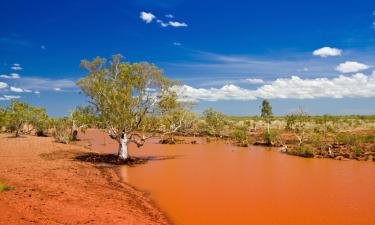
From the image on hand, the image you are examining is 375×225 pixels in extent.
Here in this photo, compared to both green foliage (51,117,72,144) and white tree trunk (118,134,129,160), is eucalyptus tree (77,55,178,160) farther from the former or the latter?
green foliage (51,117,72,144)

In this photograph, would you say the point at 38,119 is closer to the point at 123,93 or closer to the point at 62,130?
the point at 62,130

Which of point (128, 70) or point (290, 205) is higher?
point (128, 70)

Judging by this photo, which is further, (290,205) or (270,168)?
(270,168)

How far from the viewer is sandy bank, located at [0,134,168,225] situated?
1138cm

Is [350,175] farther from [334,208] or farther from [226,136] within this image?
[226,136]

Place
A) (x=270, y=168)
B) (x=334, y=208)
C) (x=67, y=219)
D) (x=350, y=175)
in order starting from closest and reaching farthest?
(x=67, y=219)
(x=334, y=208)
(x=350, y=175)
(x=270, y=168)

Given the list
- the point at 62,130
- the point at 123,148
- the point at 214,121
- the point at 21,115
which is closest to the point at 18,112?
the point at 21,115

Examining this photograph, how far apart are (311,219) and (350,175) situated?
39.7 ft

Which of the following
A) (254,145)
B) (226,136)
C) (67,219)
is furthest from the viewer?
(226,136)

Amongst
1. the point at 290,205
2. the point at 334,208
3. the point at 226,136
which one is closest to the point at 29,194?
the point at 290,205

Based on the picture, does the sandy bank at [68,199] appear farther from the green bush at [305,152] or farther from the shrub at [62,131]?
the shrub at [62,131]

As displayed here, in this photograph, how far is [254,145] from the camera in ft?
157

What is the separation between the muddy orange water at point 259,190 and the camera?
1406 centimetres

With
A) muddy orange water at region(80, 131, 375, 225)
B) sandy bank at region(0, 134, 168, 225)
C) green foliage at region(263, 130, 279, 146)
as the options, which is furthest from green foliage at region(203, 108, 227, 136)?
sandy bank at region(0, 134, 168, 225)
